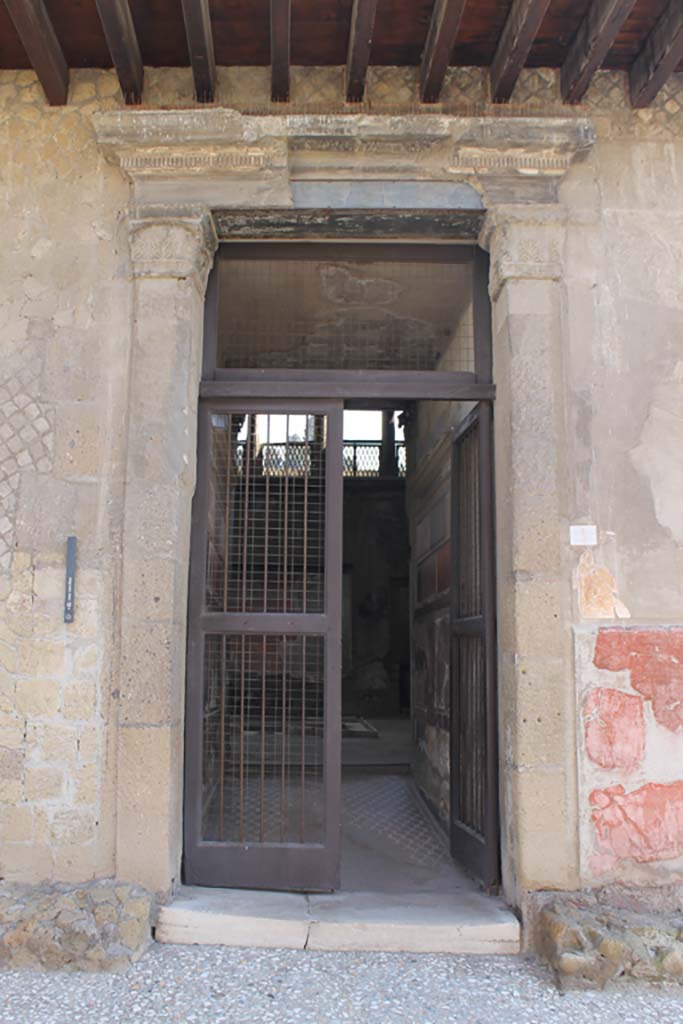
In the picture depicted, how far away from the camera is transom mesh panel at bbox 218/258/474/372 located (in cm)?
463

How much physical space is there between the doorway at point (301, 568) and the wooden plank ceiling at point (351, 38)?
2.89 ft

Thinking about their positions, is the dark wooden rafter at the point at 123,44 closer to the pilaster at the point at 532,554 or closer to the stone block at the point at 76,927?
the pilaster at the point at 532,554

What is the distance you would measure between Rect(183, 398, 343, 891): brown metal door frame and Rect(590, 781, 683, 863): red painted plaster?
3.91 feet

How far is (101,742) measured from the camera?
12.6 feet

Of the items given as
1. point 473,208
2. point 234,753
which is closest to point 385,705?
point 234,753

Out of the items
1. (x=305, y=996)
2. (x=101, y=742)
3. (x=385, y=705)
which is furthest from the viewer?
(x=385, y=705)

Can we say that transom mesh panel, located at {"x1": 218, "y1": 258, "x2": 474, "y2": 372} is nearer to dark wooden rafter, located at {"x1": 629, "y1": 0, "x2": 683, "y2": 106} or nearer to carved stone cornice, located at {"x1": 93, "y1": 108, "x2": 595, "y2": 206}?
carved stone cornice, located at {"x1": 93, "y1": 108, "x2": 595, "y2": 206}

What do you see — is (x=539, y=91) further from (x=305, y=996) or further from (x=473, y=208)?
(x=305, y=996)

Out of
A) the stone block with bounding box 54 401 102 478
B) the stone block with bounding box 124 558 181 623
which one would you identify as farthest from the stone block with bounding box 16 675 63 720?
the stone block with bounding box 54 401 102 478

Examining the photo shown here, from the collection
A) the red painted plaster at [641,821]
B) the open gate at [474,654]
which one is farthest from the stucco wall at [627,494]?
the open gate at [474,654]

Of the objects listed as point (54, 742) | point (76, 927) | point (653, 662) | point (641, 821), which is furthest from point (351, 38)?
point (76, 927)

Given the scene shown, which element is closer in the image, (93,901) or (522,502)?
(93,901)

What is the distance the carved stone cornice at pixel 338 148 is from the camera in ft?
13.3

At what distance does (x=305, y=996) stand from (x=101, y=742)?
1367mm
